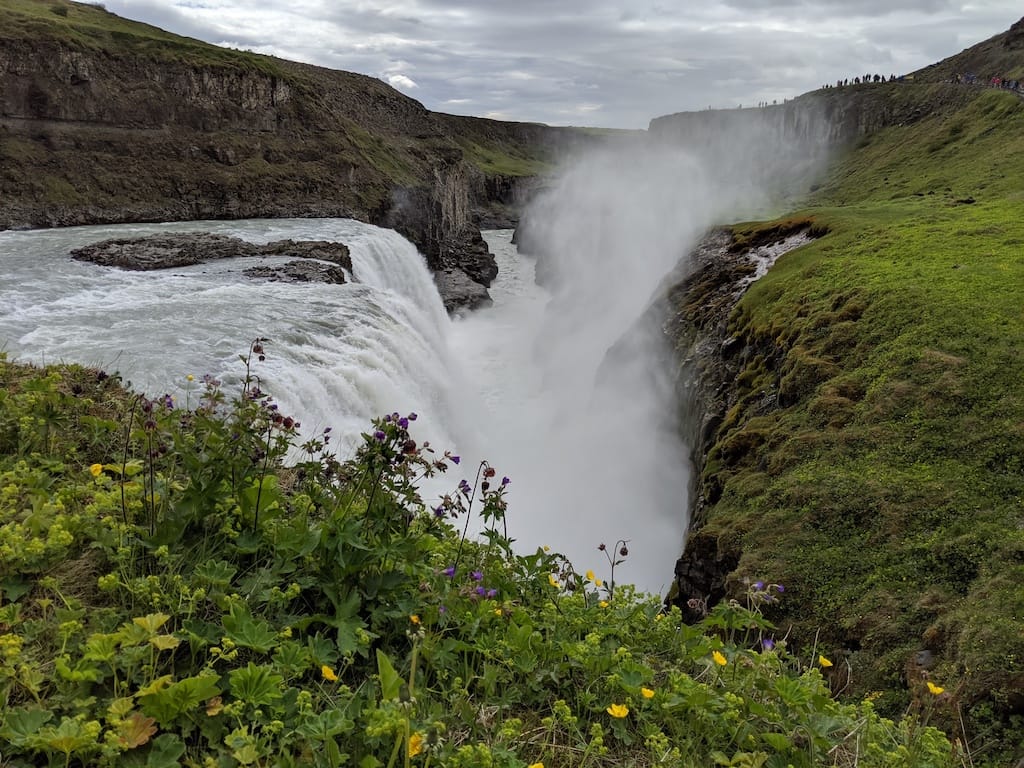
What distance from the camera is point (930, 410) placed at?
9.35 meters

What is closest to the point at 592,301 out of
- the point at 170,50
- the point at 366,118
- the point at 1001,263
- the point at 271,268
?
the point at 271,268

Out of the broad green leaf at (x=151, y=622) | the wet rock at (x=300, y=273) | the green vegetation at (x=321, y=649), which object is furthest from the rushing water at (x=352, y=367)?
the broad green leaf at (x=151, y=622)

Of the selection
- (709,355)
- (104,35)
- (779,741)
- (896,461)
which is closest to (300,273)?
(709,355)

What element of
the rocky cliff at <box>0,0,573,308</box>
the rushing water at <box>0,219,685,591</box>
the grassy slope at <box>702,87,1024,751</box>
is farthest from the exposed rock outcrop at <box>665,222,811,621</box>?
the rocky cliff at <box>0,0,573,308</box>

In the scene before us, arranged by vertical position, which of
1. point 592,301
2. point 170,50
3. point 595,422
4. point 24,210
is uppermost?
point 170,50

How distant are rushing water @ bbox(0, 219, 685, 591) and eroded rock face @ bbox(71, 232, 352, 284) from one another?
0.82 meters

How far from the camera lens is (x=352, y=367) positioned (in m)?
15.2

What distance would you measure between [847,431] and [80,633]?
10069 millimetres

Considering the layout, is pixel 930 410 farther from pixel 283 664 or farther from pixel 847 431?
pixel 283 664

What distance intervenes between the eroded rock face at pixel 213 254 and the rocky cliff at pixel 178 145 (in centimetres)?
1663

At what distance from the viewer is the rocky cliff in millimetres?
43500

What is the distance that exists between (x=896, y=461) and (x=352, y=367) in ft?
37.6

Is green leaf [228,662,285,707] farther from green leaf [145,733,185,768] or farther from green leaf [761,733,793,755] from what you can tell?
green leaf [761,733,793,755]

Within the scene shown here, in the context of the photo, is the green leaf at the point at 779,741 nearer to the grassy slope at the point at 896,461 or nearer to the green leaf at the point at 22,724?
the grassy slope at the point at 896,461
